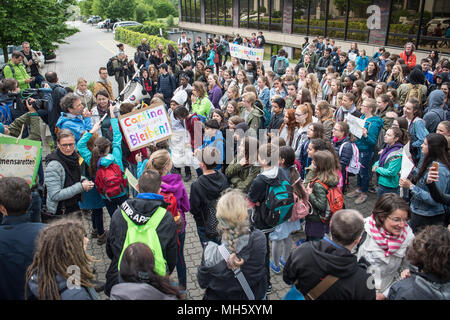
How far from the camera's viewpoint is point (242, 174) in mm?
4602

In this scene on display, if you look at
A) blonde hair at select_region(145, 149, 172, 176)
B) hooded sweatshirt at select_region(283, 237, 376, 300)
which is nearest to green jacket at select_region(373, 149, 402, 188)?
hooded sweatshirt at select_region(283, 237, 376, 300)

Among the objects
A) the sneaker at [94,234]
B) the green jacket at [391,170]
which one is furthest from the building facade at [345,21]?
the sneaker at [94,234]

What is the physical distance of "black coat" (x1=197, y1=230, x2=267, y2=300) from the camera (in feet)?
8.85

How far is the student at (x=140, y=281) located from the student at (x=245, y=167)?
2234mm

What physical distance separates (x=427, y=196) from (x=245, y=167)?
2.21 metres

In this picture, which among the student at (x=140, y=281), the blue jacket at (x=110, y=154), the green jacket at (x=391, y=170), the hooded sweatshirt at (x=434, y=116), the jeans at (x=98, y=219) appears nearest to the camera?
the student at (x=140, y=281)

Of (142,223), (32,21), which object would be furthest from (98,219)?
(32,21)

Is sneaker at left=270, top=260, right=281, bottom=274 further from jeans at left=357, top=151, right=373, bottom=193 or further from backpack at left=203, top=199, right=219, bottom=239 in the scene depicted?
jeans at left=357, top=151, right=373, bottom=193

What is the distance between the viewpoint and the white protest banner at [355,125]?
5887mm

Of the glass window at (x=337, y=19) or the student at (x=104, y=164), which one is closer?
the student at (x=104, y=164)

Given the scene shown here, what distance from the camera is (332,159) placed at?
154 inches

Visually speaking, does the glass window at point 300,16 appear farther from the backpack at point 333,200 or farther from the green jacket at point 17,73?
the backpack at point 333,200

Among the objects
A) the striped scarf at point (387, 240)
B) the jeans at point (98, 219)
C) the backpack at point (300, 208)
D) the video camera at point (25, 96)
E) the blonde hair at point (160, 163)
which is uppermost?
the video camera at point (25, 96)

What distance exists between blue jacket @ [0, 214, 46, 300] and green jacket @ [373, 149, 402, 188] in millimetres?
4623
